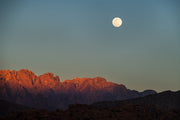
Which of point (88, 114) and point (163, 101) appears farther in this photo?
point (163, 101)

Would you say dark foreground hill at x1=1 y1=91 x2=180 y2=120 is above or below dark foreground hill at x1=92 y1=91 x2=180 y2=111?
below

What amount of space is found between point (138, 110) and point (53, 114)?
22614 mm

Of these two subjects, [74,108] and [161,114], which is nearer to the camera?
[74,108]

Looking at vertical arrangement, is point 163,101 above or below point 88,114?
above

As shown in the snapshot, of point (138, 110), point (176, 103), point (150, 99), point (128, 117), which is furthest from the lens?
point (150, 99)

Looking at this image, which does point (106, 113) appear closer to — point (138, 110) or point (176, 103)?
point (138, 110)

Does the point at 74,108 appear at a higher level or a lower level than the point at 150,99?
lower

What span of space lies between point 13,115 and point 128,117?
25244 millimetres

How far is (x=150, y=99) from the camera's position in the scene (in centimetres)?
14738

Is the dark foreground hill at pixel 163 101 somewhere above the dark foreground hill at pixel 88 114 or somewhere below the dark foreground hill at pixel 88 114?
above

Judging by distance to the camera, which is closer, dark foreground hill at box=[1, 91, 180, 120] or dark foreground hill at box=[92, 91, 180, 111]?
dark foreground hill at box=[1, 91, 180, 120]

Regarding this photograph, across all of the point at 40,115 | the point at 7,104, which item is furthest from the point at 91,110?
the point at 7,104

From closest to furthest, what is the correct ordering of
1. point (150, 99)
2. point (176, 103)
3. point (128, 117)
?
point (128, 117)
point (176, 103)
point (150, 99)

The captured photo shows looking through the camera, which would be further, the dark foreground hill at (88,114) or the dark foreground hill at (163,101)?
the dark foreground hill at (163,101)
